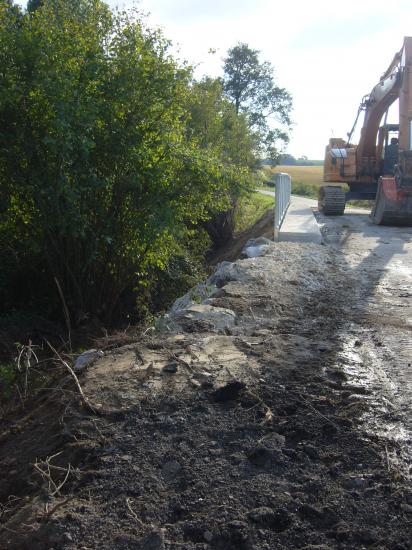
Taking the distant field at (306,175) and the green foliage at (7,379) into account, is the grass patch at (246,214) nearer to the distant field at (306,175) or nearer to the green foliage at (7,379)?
the green foliage at (7,379)

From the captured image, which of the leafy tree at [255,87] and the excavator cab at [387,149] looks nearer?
the excavator cab at [387,149]

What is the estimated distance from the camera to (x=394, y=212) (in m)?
15.0

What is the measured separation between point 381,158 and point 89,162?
1341cm

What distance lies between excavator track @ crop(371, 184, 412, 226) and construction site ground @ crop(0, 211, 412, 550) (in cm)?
970

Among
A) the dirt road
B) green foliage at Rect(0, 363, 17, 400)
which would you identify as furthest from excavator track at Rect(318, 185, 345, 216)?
green foliage at Rect(0, 363, 17, 400)

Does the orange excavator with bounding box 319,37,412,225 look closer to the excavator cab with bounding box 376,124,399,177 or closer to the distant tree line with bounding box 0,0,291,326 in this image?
the excavator cab with bounding box 376,124,399,177

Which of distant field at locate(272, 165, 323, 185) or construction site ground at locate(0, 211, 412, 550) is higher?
construction site ground at locate(0, 211, 412, 550)

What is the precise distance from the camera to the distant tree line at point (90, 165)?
832cm

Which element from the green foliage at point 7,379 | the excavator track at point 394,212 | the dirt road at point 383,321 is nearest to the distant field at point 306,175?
the excavator track at point 394,212

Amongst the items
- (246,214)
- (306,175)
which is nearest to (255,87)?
(306,175)

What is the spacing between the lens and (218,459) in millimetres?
3354

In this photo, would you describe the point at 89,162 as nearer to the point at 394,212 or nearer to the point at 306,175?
the point at 394,212

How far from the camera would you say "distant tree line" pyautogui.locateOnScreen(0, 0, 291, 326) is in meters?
8.32

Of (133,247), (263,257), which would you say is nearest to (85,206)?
(133,247)
